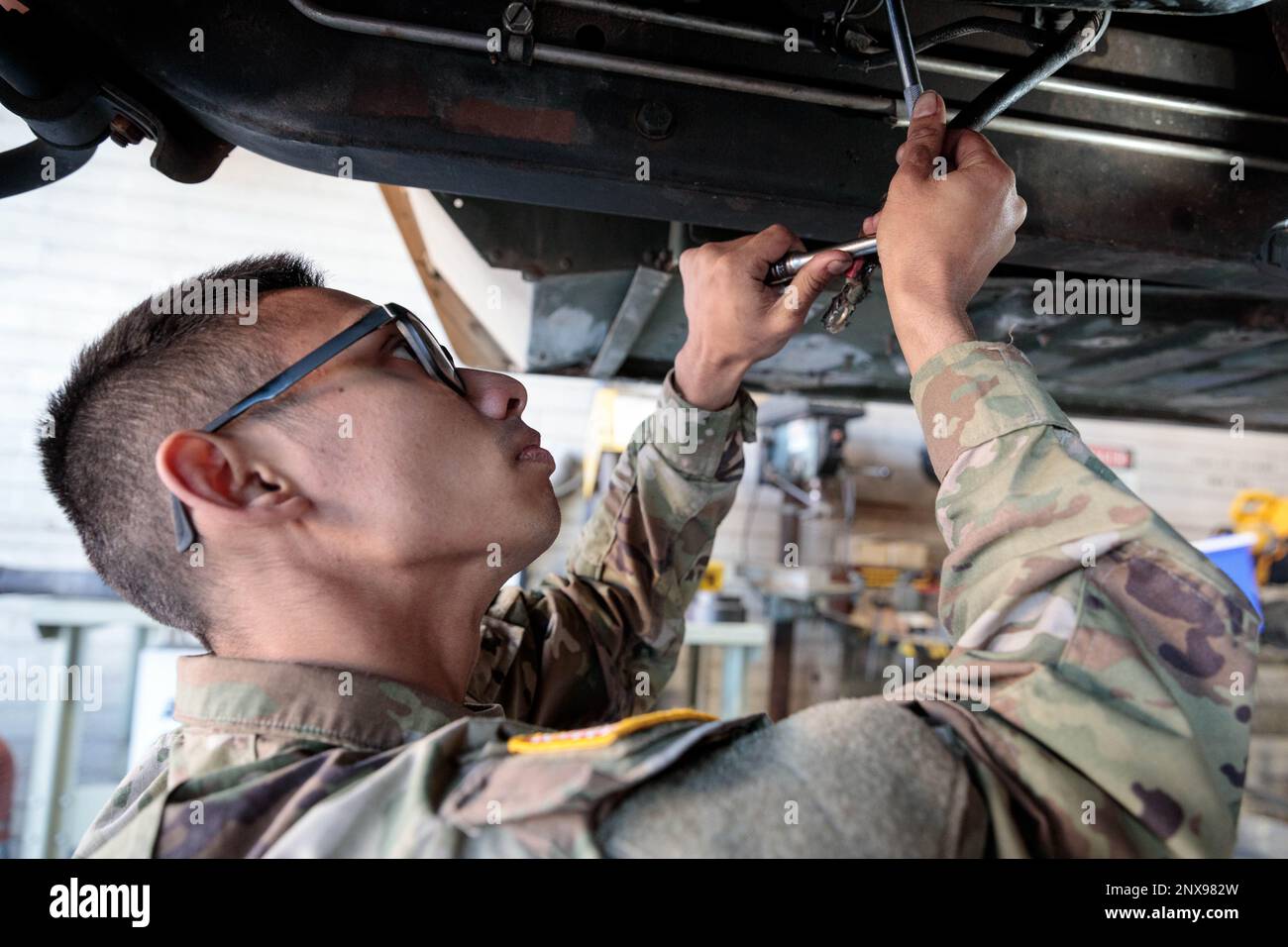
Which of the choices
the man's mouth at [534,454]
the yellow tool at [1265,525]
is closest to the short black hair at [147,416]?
the man's mouth at [534,454]

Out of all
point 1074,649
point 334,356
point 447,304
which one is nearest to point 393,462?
point 334,356

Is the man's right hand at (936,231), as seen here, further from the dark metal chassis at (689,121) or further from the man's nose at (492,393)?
the man's nose at (492,393)

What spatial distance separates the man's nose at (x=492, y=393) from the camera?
90 cm

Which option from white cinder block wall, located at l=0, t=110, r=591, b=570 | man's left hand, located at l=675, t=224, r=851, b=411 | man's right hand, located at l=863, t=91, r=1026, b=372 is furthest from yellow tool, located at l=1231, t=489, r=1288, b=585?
man's right hand, located at l=863, t=91, r=1026, b=372

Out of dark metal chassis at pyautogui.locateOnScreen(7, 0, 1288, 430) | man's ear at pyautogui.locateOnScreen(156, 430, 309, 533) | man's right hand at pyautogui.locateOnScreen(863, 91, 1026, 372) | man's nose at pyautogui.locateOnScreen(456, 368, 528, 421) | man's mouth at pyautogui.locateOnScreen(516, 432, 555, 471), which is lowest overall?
man's ear at pyautogui.locateOnScreen(156, 430, 309, 533)

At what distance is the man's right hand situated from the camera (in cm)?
72

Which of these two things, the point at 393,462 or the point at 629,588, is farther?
the point at 629,588

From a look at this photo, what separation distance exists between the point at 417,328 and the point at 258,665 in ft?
1.20

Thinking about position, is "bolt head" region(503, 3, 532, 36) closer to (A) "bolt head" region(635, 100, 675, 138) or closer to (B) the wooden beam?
(A) "bolt head" region(635, 100, 675, 138)

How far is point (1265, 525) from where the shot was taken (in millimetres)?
3883

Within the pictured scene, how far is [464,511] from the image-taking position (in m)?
0.84

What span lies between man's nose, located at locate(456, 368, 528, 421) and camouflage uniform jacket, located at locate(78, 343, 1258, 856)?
31cm

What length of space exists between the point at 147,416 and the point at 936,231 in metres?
0.77

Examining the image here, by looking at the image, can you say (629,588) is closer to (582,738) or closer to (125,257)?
(582,738)
